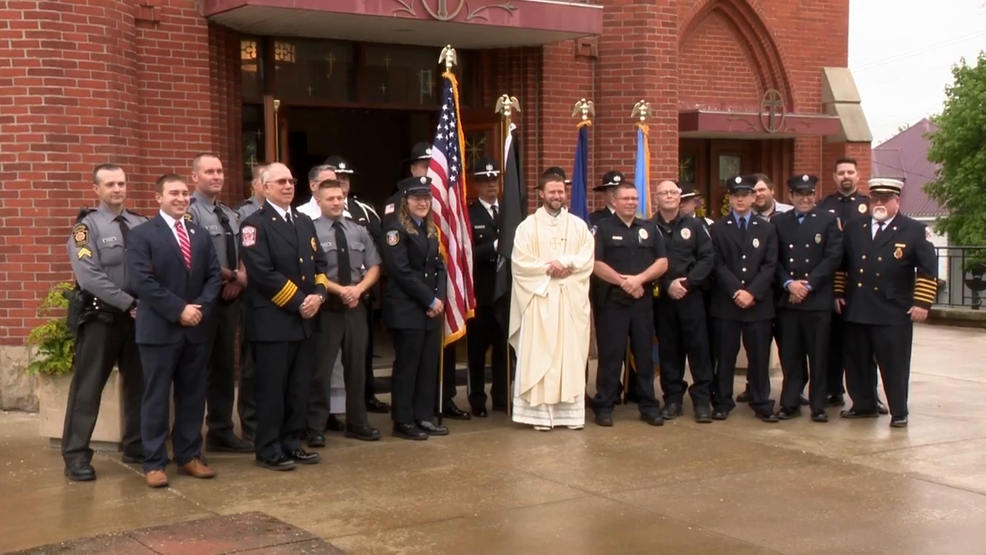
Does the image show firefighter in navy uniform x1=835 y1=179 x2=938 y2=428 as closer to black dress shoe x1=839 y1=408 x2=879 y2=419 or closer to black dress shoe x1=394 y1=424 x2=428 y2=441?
black dress shoe x1=839 y1=408 x2=879 y2=419

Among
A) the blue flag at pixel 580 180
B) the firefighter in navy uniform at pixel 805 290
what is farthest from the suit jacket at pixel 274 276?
the firefighter in navy uniform at pixel 805 290

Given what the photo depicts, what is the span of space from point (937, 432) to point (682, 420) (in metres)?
1.95

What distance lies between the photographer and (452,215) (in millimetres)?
8930

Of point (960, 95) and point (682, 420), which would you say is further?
point (960, 95)

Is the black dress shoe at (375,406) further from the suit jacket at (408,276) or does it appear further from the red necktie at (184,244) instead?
the red necktie at (184,244)

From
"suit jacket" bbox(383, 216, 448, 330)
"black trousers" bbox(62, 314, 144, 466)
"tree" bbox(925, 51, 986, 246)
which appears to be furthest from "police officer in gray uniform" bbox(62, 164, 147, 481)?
"tree" bbox(925, 51, 986, 246)

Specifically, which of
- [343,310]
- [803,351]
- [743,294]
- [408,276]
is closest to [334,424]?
[343,310]

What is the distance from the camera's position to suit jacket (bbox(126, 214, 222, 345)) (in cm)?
685

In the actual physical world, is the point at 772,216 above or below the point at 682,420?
above

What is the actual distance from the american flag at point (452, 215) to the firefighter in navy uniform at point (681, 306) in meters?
1.60

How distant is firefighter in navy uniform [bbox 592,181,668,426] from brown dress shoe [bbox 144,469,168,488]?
3532mm

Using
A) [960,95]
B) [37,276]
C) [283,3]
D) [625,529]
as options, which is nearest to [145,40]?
[283,3]

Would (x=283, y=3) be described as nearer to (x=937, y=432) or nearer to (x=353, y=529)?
(x=353, y=529)

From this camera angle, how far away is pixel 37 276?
29.8 feet
